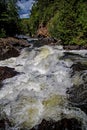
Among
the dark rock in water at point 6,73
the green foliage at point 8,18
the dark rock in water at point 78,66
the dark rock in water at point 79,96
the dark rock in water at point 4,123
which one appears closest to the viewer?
the dark rock in water at point 4,123

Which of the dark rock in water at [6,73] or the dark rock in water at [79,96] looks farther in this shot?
the dark rock in water at [6,73]

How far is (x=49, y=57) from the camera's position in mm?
23172

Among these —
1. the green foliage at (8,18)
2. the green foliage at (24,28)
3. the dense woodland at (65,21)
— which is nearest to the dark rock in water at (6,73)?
the dense woodland at (65,21)

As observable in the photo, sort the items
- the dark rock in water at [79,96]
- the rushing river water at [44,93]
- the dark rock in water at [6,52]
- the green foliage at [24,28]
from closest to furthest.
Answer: the rushing river water at [44,93]
the dark rock in water at [79,96]
the dark rock in water at [6,52]
the green foliage at [24,28]

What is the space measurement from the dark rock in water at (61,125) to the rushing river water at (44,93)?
25cm

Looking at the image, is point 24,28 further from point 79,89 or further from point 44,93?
point 44,93

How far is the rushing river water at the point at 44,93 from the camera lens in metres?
13.4

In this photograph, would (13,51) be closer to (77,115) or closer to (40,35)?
(77,115)

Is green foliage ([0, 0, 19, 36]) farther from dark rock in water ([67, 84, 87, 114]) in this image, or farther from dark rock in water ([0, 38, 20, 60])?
dark rock in water ([67, 84, 87, 114])

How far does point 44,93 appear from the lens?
15.7 metres

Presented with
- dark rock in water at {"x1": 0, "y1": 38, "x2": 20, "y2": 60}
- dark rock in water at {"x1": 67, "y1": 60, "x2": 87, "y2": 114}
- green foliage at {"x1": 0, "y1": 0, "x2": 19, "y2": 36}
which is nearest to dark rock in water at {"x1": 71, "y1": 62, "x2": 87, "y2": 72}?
A: dark rock in water at {"x1": 67, "y1": 60, "x2": 87, "y2": 114}

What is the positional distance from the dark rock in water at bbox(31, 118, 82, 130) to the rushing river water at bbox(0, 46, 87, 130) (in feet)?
0.81

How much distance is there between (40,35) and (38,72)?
170 feet

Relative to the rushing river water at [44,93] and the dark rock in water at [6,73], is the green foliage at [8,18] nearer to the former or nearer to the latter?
the rushing river water at [44,93]
